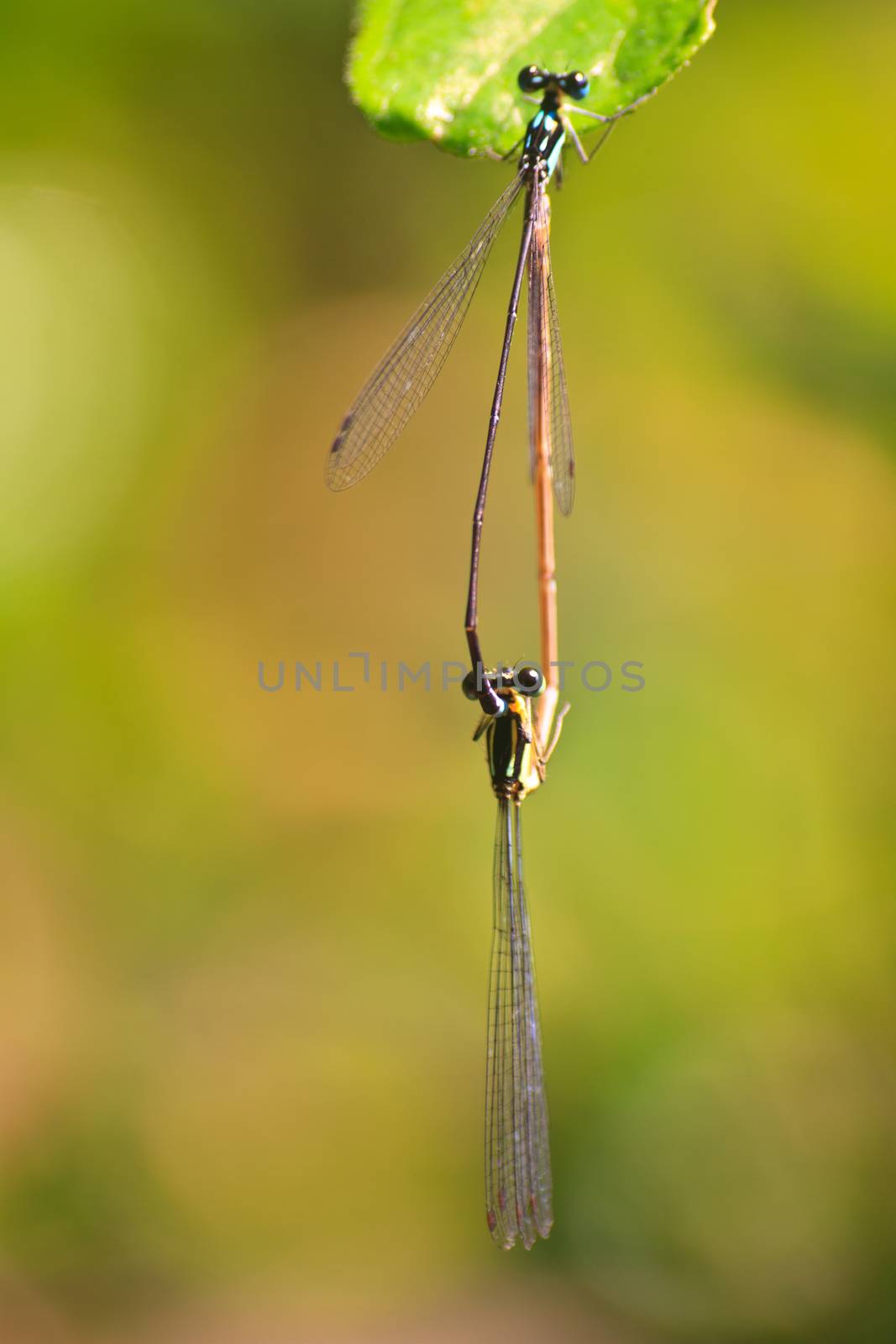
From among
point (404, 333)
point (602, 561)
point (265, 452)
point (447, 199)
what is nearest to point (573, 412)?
point (602, 561)

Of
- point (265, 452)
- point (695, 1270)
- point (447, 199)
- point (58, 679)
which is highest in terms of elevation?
point (447, 199)

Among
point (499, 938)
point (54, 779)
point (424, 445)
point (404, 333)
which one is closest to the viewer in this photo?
point (404, 333)

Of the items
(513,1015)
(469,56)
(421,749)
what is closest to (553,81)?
(469,56)

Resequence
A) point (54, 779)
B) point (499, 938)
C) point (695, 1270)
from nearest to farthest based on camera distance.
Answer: point (499, 938) < point (695, 1270) < point (54, 779)

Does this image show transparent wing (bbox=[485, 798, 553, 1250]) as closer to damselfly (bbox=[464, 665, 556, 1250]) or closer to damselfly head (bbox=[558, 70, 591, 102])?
damselfly (bbox=[464, 665, 556, 1250])

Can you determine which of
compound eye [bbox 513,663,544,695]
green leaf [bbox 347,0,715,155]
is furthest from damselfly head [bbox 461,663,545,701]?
green leaf [bbox 347,0,715,155]

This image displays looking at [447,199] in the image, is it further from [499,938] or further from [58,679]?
[499,938]

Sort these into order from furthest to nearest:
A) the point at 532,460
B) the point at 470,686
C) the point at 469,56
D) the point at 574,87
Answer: the point at 532,460 < the point at 470,686 < the point at 574,87 < the point at 469,56

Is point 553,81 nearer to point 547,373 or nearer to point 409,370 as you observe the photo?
point 547,373
